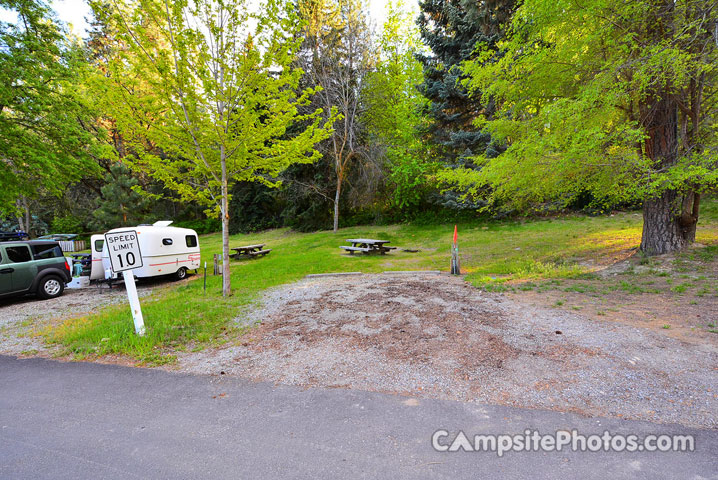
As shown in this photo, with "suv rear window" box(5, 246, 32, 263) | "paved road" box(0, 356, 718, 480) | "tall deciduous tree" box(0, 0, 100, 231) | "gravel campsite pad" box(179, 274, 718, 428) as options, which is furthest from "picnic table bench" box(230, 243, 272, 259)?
"paved road" box(0, 356, 718, 480)

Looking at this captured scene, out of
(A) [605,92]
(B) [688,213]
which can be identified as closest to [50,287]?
(A) [605,92]

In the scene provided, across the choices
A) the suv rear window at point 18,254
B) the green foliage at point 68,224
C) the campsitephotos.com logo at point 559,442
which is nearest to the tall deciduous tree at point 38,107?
the suv rear window at point 18,254

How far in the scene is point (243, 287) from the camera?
9.16 metres

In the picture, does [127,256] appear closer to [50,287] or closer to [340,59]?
[50,287]

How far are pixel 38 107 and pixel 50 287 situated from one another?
6.72 metres

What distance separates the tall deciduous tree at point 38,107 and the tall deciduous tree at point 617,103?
13.5m

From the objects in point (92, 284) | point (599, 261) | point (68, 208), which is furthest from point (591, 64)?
point (68, 208)

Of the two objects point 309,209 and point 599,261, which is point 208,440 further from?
point 309,209

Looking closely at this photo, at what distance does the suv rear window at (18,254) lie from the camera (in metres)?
8.36

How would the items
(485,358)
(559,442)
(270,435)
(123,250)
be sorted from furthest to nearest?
(123,250) → (485,358) → (270,435) → (559,442)

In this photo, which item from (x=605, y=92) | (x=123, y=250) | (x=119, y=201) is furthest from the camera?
(x=119, y=201)

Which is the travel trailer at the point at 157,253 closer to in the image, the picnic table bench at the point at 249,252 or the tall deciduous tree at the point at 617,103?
the picnic table bench at the point at 249,252

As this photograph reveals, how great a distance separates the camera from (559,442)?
253 cm

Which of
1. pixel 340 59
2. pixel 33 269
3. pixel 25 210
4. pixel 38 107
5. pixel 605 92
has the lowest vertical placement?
pixel 33 269
